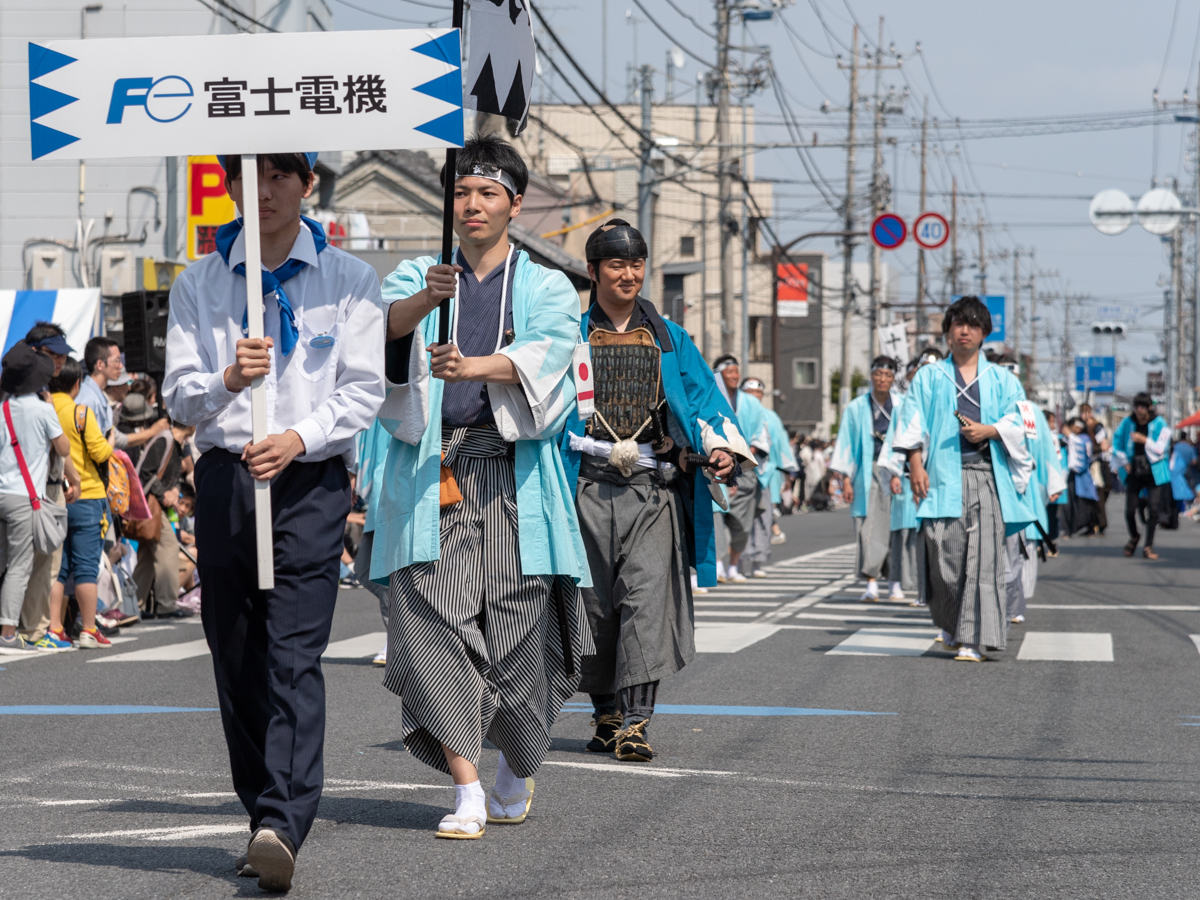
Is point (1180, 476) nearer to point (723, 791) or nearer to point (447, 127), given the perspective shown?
point (723, 791)

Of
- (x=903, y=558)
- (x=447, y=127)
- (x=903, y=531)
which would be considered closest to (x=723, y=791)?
(x=447, y=127)

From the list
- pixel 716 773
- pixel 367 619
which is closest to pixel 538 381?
pixel 716 773

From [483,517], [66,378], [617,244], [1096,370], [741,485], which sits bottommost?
[741,485]

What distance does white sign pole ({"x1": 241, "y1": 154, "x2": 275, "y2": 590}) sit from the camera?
377 centimetres

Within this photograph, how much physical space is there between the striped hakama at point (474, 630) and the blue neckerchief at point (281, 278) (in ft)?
2.67

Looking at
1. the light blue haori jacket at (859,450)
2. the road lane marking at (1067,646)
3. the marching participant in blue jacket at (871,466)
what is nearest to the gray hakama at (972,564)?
the road lane marking at (1067,646)

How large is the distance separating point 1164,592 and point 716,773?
9.90m

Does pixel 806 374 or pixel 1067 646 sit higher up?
pixel 806 374

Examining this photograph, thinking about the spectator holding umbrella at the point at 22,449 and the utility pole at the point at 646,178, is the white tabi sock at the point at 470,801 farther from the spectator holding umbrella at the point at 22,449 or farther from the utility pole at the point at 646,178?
the utility pole at the point at 646,178

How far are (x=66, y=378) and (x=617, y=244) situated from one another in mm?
5115

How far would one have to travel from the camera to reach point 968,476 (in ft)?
29.9

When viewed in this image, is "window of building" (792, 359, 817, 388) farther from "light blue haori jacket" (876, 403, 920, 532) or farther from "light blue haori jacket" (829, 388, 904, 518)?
"light blue haori jacket" (876, 403, 920, 532)

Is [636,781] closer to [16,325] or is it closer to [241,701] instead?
[241,701]

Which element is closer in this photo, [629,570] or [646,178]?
[629,570]
